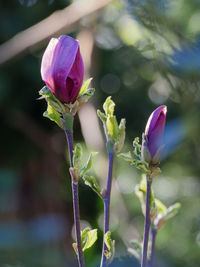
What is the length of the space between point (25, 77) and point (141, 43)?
34 centimetres

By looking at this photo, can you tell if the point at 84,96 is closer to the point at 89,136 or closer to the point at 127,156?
the point at 127,156

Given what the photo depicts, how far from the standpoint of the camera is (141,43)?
2.77 feet

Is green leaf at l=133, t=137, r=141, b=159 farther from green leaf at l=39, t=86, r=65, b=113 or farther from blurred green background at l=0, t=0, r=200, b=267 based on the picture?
blurred green background at l=0, t=0, r=200, b=267

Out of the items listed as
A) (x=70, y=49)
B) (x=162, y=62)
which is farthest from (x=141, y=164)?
(x=162, y=62)

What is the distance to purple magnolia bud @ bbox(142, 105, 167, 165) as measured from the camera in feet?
1.09

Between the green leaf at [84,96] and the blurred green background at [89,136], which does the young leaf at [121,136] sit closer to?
the green leaf at [84,96]

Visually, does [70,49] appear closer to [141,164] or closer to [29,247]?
[141,164]

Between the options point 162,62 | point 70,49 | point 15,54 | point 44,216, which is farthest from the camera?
point 44,216

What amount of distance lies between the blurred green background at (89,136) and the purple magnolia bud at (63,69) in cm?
57

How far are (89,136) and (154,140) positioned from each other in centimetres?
66

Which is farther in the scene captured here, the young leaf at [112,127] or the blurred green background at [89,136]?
the blurred green background at [89,136]

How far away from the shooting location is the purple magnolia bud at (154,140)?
334 millimetres

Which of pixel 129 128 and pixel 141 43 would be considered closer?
pixel 141 43

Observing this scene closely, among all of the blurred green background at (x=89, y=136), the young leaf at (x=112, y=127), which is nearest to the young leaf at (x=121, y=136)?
the young leaf at (x=112, y=127)
